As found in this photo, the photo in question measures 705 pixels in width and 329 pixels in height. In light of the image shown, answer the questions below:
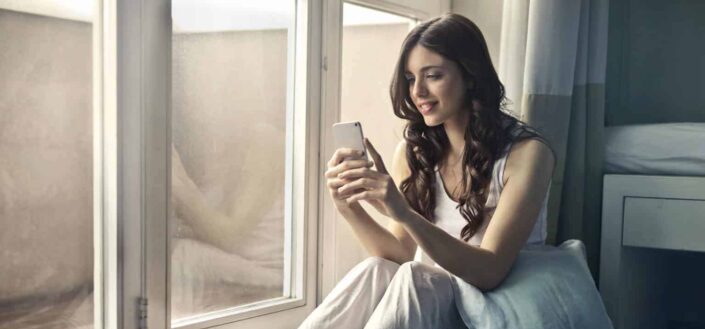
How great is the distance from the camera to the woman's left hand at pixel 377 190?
3.88 feet

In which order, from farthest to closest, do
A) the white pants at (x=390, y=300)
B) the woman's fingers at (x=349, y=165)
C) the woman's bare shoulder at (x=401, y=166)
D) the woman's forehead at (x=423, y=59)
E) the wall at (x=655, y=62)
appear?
the wall at (x=655, y=62)
the woman's bare shoulder at (x=401, y=166)
the woman's forehead at (x=423, y=59)
the woman's fingers at (x=349, y=165)
the white pants at (x=390, y=300)

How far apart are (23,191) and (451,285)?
0.69m

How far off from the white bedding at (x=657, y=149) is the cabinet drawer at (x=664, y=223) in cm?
7

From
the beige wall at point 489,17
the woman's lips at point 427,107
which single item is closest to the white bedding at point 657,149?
the beige wall at point 489,17

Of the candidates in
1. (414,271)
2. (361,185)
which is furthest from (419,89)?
(414,271)

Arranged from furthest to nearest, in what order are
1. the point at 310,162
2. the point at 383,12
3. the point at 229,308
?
the point at 383,12 → the point at 310,162 → the point at 229,308

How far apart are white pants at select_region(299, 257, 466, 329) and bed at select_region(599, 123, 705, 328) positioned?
1.95 ft

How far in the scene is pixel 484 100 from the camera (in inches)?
54.0

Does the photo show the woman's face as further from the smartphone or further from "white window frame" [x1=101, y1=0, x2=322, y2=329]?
"white window frame" [x1=101, y1=0, x2=322, y2=329]

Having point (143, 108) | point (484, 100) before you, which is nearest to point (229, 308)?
point (143, 108)

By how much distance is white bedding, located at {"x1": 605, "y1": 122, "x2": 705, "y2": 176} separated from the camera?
156cm

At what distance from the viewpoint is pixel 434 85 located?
4.41 feet

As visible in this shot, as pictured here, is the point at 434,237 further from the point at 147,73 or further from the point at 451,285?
the point at 147,73

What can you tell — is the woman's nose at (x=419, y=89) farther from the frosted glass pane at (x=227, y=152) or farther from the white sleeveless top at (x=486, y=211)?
the frosted glass pane at (x=227, y=152)
